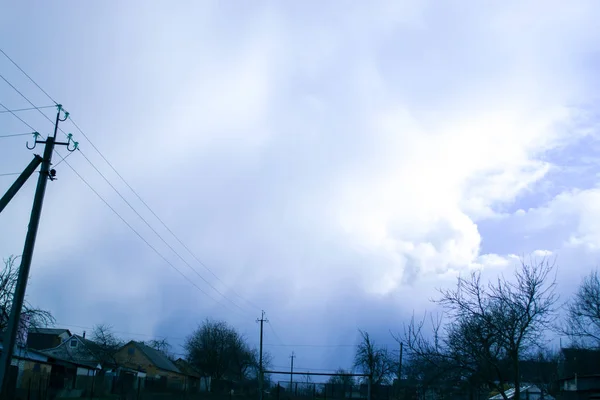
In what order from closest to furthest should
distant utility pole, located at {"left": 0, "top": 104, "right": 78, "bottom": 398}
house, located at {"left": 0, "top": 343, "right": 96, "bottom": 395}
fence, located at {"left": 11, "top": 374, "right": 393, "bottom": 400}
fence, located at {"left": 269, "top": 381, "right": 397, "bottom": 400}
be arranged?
Result: distant utility pole, located at {"left": 0, "top": 104, "right": 78, "bottom": 398}, house, located at {"left": 0, "top": 343, "right": 96, "bottom": 395}, fence, located at {"left": 11, "top": 374, "right": 393, "bottom": 400}, fence, located at {"left": 269, "top": 381, "right": 397, "bottom": 400}

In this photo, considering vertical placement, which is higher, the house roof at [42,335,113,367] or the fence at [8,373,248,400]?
the house roof at [42,335,113,367]

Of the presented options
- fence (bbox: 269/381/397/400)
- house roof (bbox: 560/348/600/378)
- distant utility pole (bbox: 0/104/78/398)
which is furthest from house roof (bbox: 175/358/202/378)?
distant utility pole (bbox: 0/104/78/398)

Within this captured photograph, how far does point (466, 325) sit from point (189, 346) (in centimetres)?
8008

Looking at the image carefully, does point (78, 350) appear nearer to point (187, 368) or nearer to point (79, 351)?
point (79, 351)

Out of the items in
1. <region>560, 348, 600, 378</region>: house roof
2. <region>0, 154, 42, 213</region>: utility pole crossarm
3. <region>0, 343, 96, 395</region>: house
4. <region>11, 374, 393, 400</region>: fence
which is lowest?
<region>11, 374, 393, 400</region>: fence

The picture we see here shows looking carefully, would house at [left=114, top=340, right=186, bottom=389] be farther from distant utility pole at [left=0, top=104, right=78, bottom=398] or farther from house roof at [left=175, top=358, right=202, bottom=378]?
distant utility pole at [left=0, top=104, right=78, bottom=398]

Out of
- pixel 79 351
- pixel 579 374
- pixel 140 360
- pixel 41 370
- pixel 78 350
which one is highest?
pixel 78 350

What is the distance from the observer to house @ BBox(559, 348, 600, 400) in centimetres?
2052

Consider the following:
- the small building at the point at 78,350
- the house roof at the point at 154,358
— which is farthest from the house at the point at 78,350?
the house roof at the point at 154,358

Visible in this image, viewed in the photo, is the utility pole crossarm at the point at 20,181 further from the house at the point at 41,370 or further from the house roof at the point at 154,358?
the house roof at the point at 154,358

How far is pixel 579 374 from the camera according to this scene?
32062 mm

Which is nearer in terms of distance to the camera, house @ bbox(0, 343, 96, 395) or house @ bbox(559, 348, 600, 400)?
house @ bbox(559, 348, 600, 400)

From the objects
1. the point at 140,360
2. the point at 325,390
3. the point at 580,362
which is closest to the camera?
the point at 580,362

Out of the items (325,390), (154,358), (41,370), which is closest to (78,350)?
(154,358)
